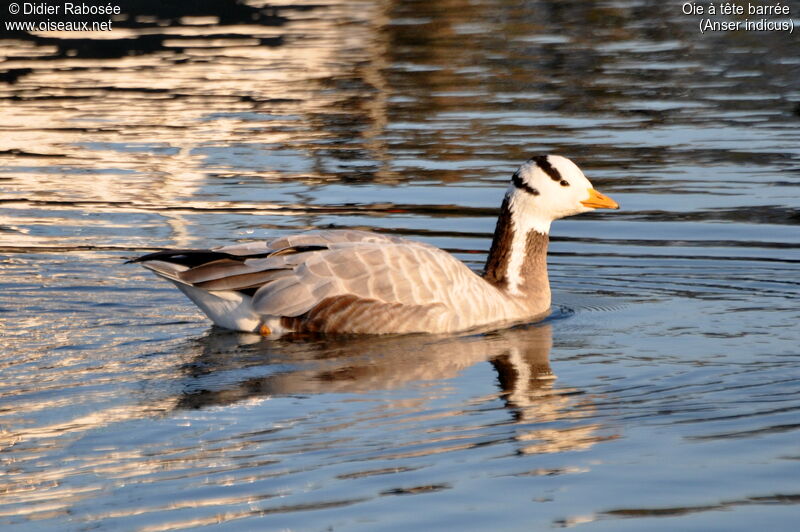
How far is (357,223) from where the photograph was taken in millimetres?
14094

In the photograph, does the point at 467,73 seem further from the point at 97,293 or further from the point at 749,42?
the point at 97,293

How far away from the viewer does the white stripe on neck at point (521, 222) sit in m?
11.5

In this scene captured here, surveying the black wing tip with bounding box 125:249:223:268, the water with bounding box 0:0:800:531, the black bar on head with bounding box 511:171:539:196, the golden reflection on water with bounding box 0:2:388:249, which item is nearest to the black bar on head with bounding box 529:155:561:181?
the black bar on head with bounding box 511:171:539:196

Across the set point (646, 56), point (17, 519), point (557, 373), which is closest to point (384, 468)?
point (17, 519)

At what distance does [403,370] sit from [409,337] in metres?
1.01

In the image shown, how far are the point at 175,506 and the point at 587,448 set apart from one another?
226 centimetres

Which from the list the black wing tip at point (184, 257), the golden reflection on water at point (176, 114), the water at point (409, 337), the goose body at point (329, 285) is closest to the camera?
the water at point (409, 337)

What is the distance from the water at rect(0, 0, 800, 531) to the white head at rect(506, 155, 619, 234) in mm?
811

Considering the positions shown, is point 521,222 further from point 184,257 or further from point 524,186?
point 184,257

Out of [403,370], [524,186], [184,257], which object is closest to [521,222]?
[524,186]

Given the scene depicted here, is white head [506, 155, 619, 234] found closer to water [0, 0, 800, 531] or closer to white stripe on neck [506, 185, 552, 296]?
white stripe on neck [506, 185, 552, 296]

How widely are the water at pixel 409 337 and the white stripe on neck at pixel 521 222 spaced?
558 mm

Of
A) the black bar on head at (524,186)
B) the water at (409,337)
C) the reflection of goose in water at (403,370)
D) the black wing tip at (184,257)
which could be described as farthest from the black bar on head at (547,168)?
the black wing tip at (184,257)

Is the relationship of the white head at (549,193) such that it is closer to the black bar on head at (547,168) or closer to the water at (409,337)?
the black bar on head at (547,168)
